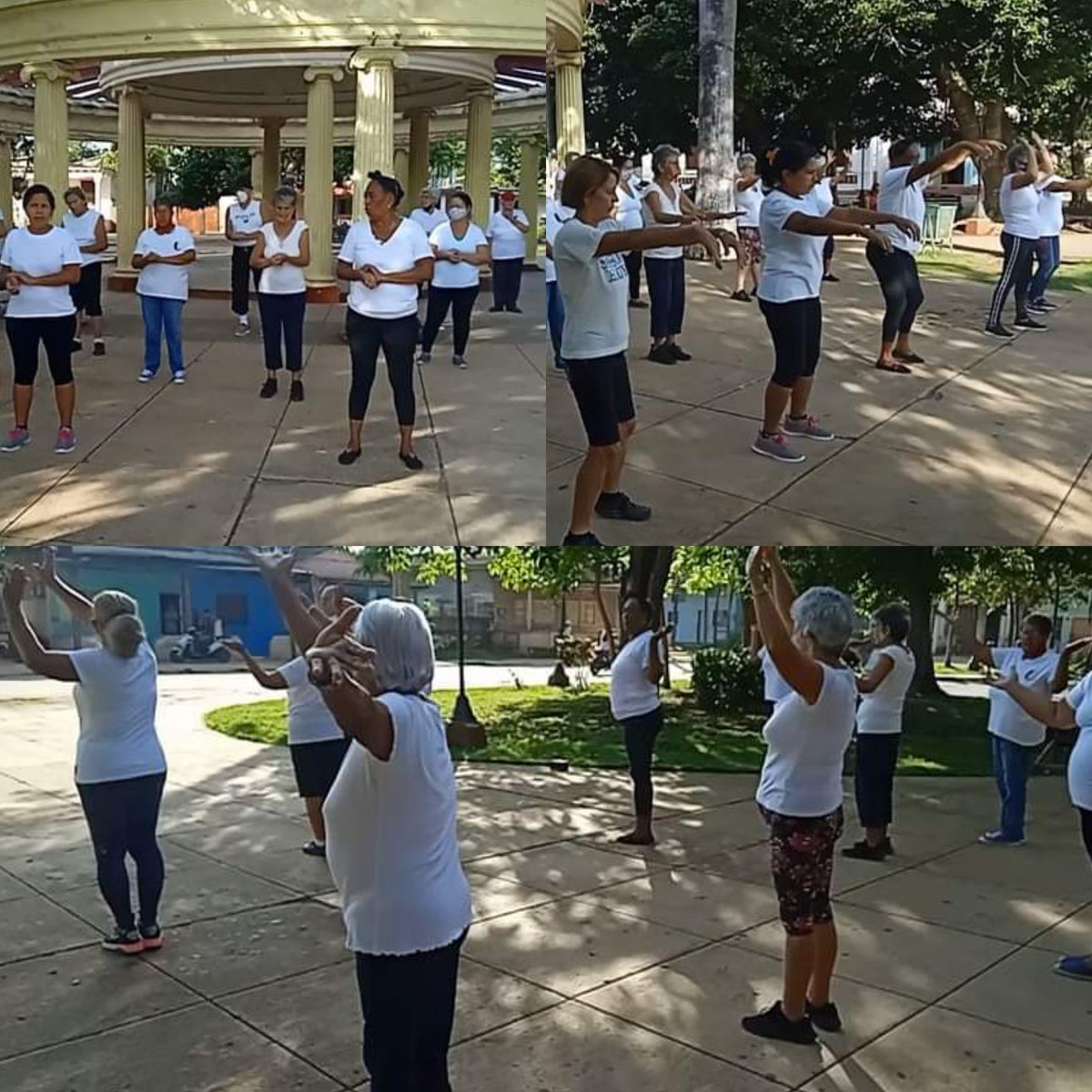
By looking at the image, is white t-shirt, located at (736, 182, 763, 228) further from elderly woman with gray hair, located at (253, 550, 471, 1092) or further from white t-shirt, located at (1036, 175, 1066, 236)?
elderly woman with gray hair, located at (253, 550, 471, 1092)

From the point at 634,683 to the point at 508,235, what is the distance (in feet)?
8.90

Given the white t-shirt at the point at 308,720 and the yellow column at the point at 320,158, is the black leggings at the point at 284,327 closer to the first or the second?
the yellow column at the point at 320,158

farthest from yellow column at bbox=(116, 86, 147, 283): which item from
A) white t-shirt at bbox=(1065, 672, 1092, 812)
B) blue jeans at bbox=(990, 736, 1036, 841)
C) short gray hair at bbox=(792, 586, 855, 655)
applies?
blue jeans at bbox=(990, 736, 1036, 841)

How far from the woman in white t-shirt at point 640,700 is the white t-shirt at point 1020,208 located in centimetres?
268

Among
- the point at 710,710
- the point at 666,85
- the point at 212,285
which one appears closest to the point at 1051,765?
the point at 710,710

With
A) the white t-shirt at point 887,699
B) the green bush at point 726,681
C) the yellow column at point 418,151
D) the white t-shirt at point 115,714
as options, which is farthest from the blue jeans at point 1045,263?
the green bush at point 726,681

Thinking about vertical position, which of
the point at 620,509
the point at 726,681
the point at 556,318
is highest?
the point at 556,318

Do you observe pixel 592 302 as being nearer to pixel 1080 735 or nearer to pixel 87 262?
pixel 87 262

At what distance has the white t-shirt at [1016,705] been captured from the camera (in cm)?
454

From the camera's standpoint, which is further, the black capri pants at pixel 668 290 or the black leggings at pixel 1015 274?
the black capri pants at pixel 668 290

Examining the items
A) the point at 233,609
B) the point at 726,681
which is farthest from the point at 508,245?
the point at 726,681

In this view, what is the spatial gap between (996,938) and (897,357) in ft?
6.30

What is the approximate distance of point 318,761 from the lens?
4.34m

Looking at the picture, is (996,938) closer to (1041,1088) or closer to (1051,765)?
(1041,1088)
